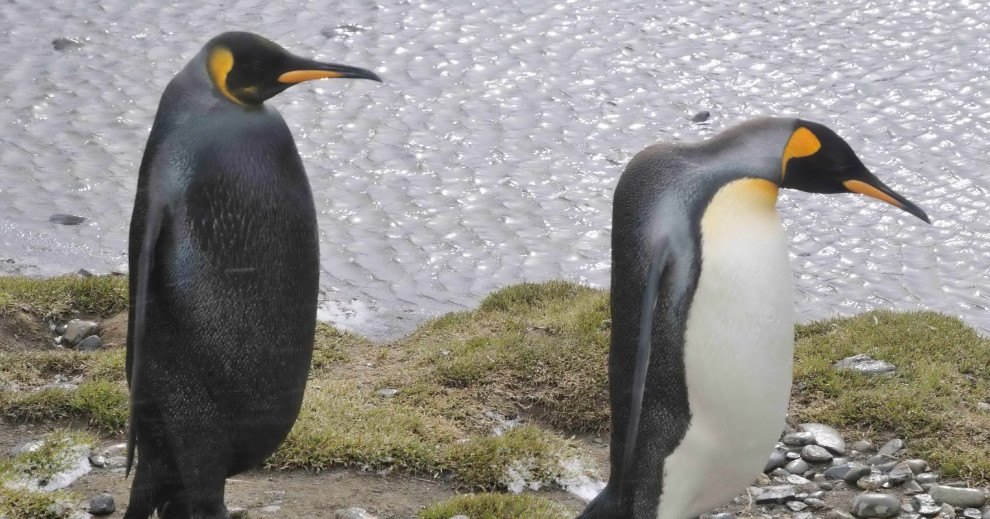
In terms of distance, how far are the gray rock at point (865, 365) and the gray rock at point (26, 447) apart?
3.58 meters

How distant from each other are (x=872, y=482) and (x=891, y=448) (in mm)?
317

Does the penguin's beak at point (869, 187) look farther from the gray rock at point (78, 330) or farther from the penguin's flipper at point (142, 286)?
the gray rock at point (78, 330)

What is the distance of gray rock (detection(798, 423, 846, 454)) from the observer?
203 inches

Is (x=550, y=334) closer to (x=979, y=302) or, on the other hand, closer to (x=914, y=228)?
(x=979, y=302)

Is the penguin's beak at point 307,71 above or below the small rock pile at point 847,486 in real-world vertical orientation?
above

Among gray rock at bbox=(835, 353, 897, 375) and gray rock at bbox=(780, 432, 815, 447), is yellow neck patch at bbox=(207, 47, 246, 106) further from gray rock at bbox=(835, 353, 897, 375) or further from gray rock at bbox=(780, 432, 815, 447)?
gray rock at bbox=(835, 353, 897, 375)

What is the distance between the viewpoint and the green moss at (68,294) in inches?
256

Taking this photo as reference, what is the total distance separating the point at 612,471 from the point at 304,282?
1.16 meters

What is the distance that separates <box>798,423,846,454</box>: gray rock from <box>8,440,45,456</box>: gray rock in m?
3.16

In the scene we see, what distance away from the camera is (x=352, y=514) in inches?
171

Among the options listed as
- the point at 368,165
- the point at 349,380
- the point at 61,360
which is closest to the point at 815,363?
the point at 349,380

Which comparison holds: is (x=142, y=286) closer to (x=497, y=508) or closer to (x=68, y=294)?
(x=497, y=508)

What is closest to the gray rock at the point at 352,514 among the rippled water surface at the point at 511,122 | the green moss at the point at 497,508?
the green moss at the point at 497,508

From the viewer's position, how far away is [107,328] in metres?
6.39
